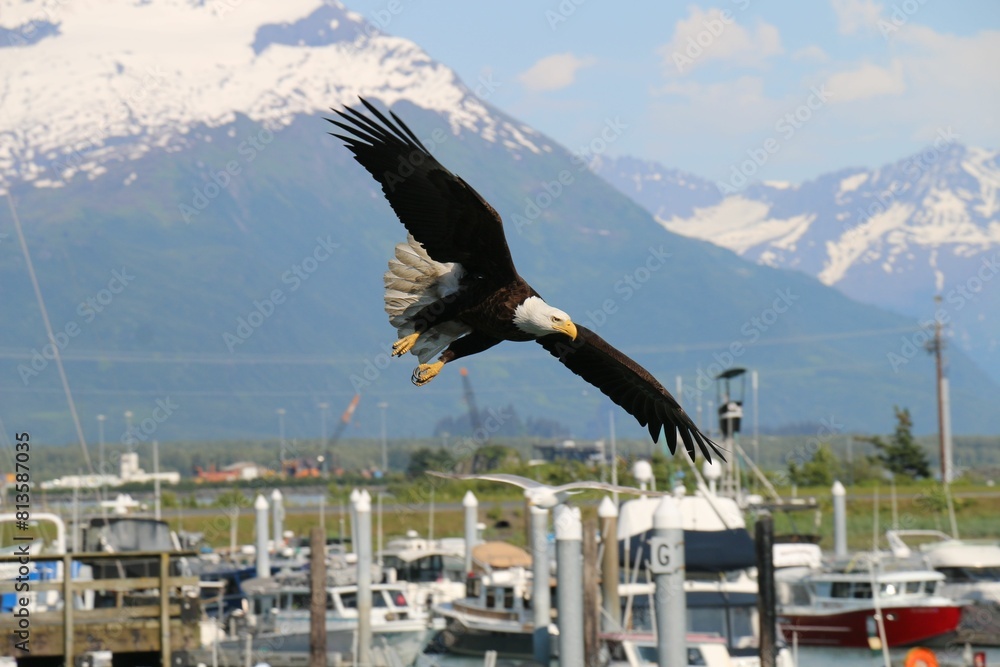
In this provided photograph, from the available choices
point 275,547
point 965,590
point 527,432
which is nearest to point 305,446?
point 527,432

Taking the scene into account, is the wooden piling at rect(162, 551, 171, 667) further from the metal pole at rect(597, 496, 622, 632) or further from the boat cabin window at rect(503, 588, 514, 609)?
the boat cabin window at rect(503, 588, 514, 609)

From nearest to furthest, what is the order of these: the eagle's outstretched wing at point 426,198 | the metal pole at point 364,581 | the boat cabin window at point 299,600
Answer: the eagle's outstretched wing at point 426,198 < the metal pole at point 364,581 < the boat cabin window at point 299,600

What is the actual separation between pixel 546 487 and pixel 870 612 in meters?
17.6

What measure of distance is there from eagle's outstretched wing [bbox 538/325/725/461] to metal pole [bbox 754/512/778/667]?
23.9ft

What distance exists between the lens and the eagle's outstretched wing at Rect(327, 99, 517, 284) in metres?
9.46

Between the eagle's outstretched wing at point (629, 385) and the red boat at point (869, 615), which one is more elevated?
the eagle's outstretched wing at point (629, 385)

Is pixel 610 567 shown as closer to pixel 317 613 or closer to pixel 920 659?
pixel 317 613

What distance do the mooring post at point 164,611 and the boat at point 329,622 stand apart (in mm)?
6961

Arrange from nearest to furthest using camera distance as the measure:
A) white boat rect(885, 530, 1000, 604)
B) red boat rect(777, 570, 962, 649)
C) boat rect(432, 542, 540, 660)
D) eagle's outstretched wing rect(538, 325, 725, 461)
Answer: eagle's outstretched wing rect(538, 325, 725, 461), boat rect(432, 542, 540, 660), red boat rect(777, 570, 962, 649), white boat rect(885, 530, 1000, 604)

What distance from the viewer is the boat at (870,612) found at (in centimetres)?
2481

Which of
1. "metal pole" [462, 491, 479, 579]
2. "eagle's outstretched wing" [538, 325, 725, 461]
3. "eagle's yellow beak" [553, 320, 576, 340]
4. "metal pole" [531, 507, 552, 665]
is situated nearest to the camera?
"eagle's yellow beak" [553, 320, 576, 340]

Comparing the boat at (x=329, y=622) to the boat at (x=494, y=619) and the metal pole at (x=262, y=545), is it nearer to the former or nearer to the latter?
the boat at (x=494, y=619)

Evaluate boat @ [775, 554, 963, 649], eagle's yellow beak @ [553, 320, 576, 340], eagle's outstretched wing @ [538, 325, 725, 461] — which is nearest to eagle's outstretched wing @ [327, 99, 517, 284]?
eagle's yellow beak @ [553, 320, 576, 340]

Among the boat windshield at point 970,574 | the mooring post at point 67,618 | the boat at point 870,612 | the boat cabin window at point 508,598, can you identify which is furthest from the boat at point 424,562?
the mooring post at point 67,618
